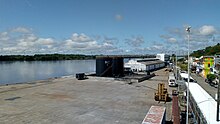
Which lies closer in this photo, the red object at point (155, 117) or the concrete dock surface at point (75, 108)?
the red object at point (155, 117)

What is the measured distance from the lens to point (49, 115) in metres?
20.5

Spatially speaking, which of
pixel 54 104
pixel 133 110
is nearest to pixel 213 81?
pixel 133 110

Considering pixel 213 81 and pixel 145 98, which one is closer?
pixel 145 98

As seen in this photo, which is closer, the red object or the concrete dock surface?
the red object

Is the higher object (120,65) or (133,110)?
(120,65)

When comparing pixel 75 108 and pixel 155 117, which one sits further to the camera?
pixel 75 108

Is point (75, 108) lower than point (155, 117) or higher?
lower

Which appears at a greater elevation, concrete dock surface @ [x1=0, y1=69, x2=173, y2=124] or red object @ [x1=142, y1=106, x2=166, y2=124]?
red object @ [x1=142, y1=106, x2=166, y2=124]

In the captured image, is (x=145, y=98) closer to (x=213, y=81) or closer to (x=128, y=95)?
(x=128, y=95)

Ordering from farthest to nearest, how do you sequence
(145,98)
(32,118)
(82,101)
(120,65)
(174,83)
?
(120,65), (174,83), (145,98), (82,101), (32,118)

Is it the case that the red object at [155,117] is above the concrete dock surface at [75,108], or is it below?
above

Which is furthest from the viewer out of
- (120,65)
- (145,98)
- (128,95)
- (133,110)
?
(120,65)

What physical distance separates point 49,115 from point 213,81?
4130 centimetres

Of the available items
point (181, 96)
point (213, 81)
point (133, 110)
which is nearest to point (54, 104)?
point (133, 110)
